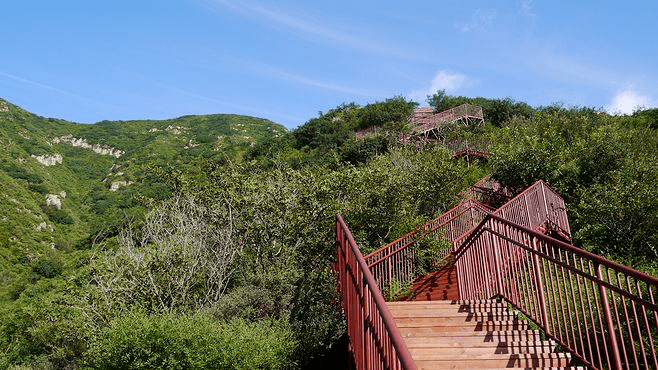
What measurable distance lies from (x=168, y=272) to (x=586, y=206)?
13.4 m

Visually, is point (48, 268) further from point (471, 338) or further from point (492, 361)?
point (492, 361)

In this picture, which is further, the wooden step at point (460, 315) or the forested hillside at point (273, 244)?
the forested hillside at point (273, 244)

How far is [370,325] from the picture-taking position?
135 inches

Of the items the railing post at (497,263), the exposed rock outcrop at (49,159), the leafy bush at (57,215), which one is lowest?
the railing post at (497,263)

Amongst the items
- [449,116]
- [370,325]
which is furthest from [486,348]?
[449,116]

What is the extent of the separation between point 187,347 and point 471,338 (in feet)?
18.6

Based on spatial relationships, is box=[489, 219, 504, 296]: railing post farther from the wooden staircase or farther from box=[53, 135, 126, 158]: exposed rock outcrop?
box=[53, 135, 126, 158]: exposed rock outcrop

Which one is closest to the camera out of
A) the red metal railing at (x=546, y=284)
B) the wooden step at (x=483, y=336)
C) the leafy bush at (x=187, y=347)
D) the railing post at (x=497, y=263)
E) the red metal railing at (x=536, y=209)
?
the red metal railing at (x=546, y=284)

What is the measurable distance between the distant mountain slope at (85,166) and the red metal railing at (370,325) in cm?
2031

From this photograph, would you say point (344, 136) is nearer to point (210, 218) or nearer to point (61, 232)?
point (210, 218)

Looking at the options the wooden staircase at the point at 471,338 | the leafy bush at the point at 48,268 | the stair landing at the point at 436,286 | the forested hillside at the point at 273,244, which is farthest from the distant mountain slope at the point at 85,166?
the wooden staircase at the point at 471,338

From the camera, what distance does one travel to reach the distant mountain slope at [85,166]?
40.2 m

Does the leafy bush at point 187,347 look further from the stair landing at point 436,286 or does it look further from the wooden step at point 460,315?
the wooden step at point 460,315

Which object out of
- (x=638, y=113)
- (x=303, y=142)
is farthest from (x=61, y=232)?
(x=638, y=113)
